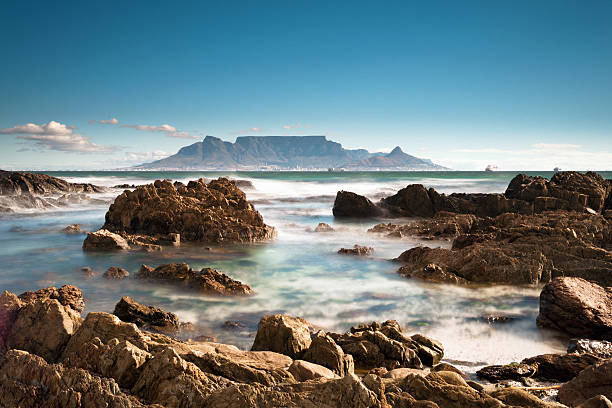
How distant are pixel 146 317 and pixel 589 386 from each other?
6109mm

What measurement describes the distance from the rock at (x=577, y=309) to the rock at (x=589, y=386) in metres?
2.72

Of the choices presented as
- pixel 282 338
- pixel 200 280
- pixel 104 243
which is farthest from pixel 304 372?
pixel 104 243

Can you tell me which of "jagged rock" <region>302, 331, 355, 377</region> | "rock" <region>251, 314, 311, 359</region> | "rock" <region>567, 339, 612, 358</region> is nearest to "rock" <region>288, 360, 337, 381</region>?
"jagged rock" <region>302, 331, 355, 377</region>

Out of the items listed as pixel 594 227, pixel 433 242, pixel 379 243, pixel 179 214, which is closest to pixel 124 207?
pixel 179 214

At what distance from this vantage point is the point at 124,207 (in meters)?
16.1

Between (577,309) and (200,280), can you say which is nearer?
(577,309)

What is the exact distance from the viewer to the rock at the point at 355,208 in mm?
23109

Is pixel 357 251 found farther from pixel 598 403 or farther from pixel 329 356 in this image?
pixel 598 403

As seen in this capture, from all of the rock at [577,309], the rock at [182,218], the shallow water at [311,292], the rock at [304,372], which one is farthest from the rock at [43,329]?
the rock at [182,218]

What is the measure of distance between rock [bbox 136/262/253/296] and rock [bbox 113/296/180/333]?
6.10 feet

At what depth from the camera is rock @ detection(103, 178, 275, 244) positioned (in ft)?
50.1

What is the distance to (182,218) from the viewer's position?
1545cm

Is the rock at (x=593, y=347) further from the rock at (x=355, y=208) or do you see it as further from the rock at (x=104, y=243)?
the rock at (x=355, y=208)

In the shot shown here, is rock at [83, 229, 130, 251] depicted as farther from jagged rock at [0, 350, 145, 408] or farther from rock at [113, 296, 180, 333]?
jagged rock at [0, 350, 145, 408]
